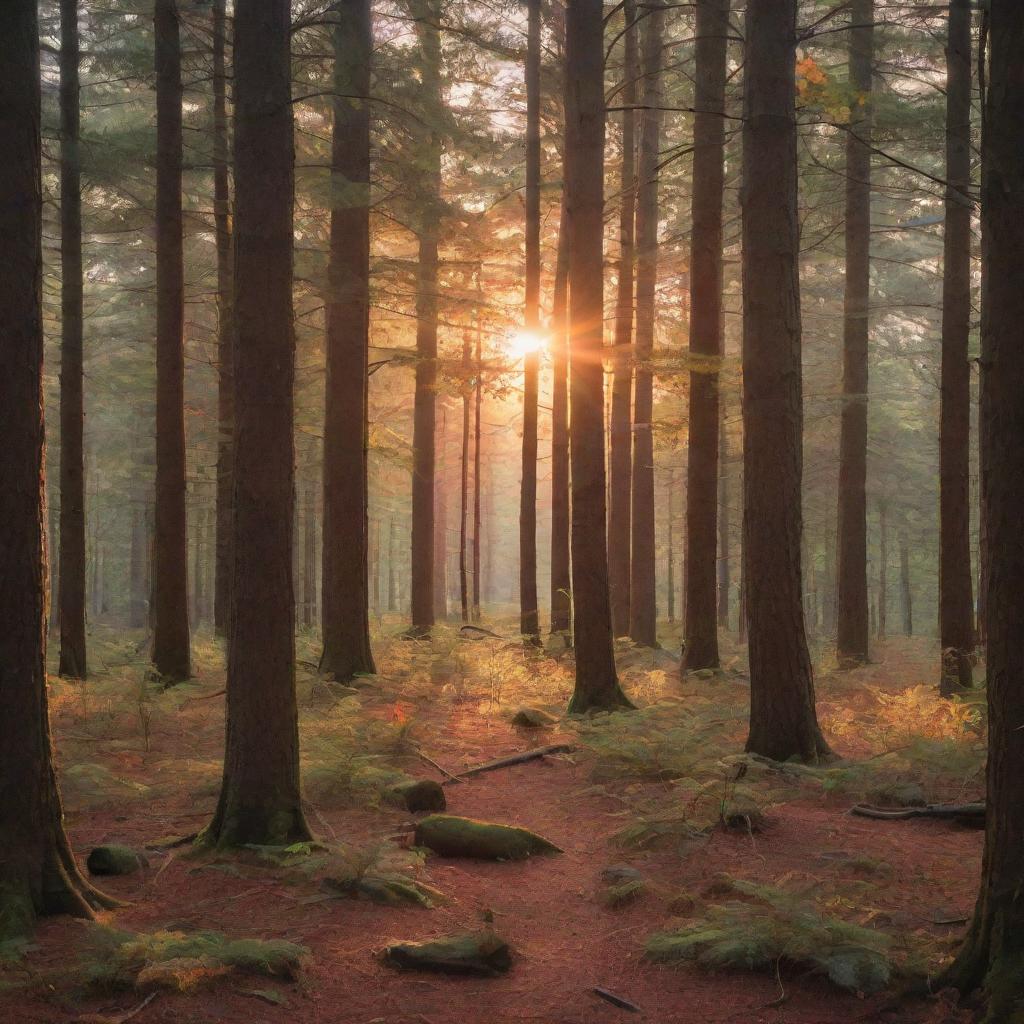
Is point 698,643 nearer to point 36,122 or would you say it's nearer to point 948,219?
point 948,219

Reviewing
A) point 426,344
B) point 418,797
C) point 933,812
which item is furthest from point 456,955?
point 426,344

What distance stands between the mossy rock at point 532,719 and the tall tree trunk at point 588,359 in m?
0.38

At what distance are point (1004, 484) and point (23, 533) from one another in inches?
195

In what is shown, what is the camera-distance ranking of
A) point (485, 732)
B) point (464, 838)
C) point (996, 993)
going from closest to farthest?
point (996, 993)
point (464, 838)
point (485, 732)

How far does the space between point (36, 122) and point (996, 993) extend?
6.55m

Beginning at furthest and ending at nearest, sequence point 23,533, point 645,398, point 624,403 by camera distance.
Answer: point 645,398 → point 624,403 → point 23,533

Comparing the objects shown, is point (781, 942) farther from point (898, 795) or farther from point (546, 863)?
point (898, 795)

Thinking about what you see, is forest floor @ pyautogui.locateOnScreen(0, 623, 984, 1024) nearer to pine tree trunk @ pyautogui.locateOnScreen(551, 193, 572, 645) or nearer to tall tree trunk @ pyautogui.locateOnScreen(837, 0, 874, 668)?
tall tree trunk @ pyautogui.locateOnScreen(837, 0, 874, 668)

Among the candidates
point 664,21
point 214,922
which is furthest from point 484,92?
point 214,922

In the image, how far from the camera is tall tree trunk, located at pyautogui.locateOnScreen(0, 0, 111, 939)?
4.91 m

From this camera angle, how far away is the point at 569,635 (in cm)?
1873

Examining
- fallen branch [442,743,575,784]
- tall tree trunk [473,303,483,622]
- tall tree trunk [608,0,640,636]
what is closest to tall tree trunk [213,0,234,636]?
tall tree trunk [473,303,483,622]

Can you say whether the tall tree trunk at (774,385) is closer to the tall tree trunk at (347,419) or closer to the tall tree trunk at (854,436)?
the tall tree trunk at (347,419)

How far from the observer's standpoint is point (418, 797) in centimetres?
813
